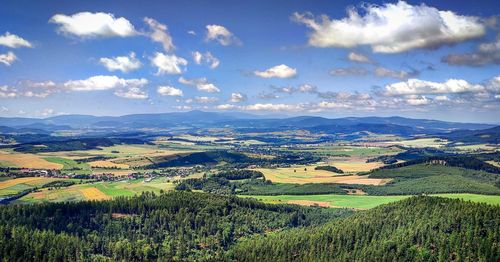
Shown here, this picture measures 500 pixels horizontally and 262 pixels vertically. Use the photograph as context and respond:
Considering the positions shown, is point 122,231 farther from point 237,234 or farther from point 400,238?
point 400,238

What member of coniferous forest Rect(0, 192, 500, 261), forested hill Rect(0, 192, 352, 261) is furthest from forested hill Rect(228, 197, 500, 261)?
forested hill Rect(0, 192, 352, 261)

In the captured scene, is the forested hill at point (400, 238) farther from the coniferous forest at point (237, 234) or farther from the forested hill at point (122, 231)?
the forested hill at point (122, 231)

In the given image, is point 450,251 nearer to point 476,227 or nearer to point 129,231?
point 476,227

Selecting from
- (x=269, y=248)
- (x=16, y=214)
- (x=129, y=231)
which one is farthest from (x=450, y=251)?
(x=16, y=214)

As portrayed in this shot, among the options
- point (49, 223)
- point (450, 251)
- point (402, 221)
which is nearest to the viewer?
point (450, 251)

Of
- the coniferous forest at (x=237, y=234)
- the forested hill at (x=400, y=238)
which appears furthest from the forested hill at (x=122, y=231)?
the forested hill at (x=400, y=238)
